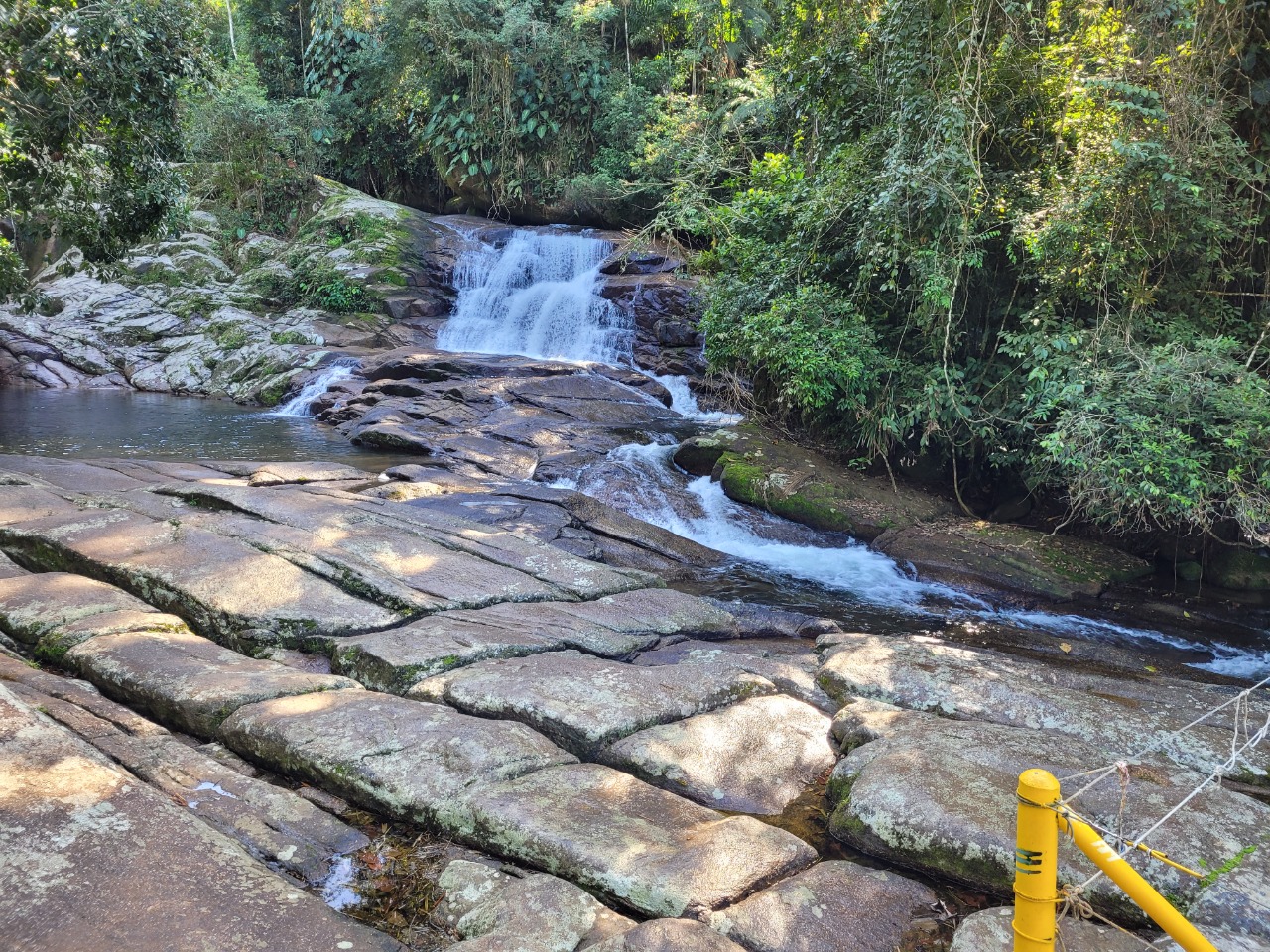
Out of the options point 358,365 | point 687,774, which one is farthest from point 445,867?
point 358,365

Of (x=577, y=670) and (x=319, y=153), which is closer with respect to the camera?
(x=577, y=670)

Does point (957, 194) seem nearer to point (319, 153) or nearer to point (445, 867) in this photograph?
point (445, 867)

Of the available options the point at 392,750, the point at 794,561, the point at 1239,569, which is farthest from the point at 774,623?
the point at 1239,569

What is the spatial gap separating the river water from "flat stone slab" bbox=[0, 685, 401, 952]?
557 centimetres

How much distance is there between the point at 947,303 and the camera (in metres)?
8.73

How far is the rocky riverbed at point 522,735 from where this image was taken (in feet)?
8.87

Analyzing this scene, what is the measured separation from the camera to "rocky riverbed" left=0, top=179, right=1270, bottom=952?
8.87 feet

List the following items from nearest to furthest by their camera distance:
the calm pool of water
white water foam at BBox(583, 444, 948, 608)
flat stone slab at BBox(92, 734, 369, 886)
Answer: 1. flat stone slab at BBox(92, 734, 369, 886)
2. white water foam at BBox(583, 444, 948, 608)
3. the calm pool of water

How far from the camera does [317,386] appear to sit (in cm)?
1642

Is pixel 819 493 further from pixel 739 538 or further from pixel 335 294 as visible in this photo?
pixel 335 294

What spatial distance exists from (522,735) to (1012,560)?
261 inches

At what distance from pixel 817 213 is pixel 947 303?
249 cm

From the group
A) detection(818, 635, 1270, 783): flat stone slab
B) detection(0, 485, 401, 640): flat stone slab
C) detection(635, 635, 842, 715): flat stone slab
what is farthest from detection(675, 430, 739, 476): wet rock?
detection(0, 485, 401, 640): flat stone slab

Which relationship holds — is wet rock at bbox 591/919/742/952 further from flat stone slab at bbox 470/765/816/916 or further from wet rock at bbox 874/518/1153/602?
wet rock at bbox 874/518/1153/602
